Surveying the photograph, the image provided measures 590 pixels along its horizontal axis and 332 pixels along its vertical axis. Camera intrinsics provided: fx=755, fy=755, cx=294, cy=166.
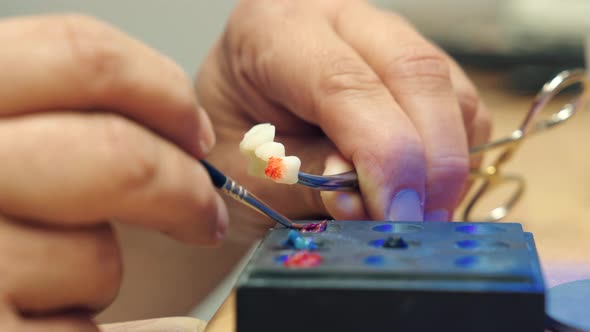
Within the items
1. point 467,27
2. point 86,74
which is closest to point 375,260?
point 86,74

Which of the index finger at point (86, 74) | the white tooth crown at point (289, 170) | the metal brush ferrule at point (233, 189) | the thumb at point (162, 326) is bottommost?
the thumb at point (162, 326)

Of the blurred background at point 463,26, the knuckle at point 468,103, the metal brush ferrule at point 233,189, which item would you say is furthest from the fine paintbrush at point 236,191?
the blurred background at point 463,26

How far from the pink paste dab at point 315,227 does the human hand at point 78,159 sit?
0.07 metres

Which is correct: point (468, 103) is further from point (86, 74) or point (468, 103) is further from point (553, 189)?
point (86, 74)

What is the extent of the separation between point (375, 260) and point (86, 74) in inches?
5.5

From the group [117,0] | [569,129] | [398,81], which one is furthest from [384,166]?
[117,0]

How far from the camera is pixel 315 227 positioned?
38 cm

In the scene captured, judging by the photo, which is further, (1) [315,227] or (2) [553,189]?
(2) [553,189]

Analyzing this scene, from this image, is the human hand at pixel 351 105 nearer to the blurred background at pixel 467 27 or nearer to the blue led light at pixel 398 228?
the blue led light at pixel 398 228

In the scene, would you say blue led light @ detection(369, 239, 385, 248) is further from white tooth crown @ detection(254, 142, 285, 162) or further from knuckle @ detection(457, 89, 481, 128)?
knuckle @ detection(457, 89, 481, 128)

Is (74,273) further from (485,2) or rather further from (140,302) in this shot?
(485,2)

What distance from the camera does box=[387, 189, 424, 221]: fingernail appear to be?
0.48 meters

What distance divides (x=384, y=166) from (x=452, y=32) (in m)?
1.22

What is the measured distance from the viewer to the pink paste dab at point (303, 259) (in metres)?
0.31
